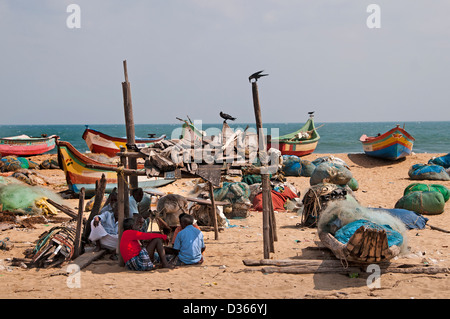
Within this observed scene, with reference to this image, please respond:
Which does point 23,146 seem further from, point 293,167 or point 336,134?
point 336,134

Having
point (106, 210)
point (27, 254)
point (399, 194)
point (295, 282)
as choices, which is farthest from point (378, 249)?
point (399, 194)

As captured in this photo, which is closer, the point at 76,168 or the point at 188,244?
the point at 188,244

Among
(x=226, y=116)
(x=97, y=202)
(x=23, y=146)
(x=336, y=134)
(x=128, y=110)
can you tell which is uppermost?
(x=128, y=110)

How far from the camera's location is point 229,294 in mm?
5586

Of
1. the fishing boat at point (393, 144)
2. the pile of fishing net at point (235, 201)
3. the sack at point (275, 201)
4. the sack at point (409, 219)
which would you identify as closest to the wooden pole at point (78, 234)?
the pile of fishing net at point (235, 201)

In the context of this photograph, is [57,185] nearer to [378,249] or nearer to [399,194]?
[399,194]

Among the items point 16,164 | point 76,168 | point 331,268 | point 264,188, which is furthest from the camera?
point 16,164

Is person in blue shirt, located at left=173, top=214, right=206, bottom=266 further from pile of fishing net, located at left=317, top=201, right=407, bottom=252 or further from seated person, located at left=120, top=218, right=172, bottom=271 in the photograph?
pile of fishing net, located at left=317, top=201, right=407, bottom=252

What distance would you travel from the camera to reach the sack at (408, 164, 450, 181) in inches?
631

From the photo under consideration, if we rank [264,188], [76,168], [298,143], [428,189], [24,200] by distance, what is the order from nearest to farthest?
[264,188], [24,200], [428,189], [76,168], [298,143]

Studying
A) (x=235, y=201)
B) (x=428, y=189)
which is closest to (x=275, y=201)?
(x=235, y=201)

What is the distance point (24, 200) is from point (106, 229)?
13.9 ft

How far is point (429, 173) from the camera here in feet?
53.8
